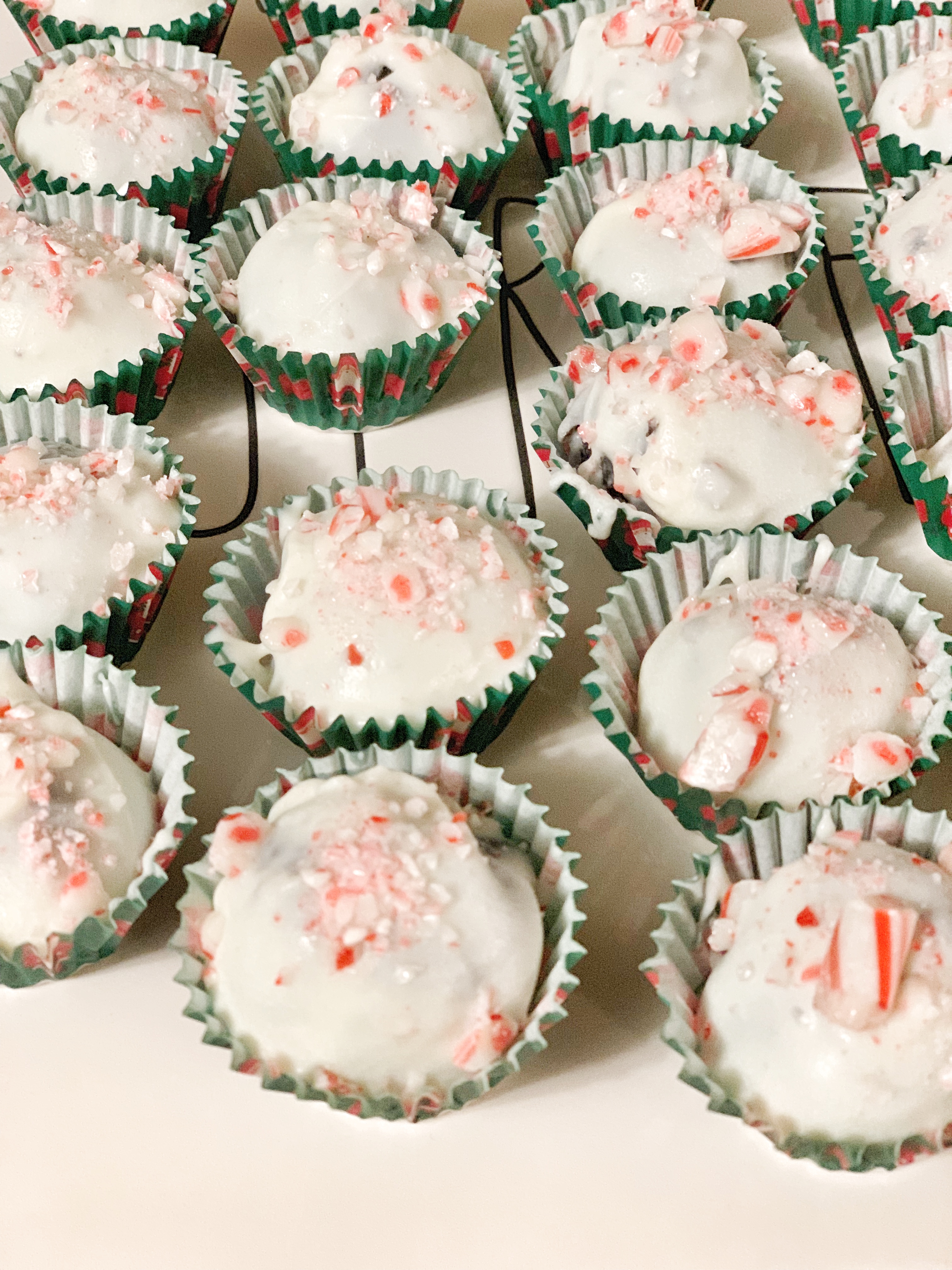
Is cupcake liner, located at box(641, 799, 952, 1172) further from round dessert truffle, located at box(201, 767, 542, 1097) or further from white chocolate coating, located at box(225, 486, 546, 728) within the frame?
white chocolate coating, located at box(225, 486, 546, 728)

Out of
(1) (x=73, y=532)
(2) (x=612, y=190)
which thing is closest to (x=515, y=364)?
(2) (x=612, y=190)

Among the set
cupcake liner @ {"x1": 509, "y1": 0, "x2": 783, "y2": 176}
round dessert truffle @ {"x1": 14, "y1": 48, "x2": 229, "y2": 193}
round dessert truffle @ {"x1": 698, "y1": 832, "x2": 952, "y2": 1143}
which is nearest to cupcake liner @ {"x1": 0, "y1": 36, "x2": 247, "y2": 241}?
round dessert truffle @ {"x1": 14, "y1": 48, "x2": 229, "y2": 193}

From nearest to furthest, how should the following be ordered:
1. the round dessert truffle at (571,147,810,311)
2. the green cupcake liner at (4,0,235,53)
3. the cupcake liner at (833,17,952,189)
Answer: the round dessert truffle at (571,147,810,311) < the cupcake liner at (833,17,952,189) < the green cupcake liner at (4,0,235,53)

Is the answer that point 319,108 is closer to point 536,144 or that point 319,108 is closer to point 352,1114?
point 536,144

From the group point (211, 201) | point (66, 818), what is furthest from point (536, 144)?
point (66, 818)

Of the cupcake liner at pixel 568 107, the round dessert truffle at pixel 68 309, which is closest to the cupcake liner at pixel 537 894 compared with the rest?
the round dessert truffle at pixel 68 309

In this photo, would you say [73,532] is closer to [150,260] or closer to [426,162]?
[150,260]

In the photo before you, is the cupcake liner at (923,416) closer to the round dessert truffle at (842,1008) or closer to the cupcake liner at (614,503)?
the cupcake liner at (614,503)
